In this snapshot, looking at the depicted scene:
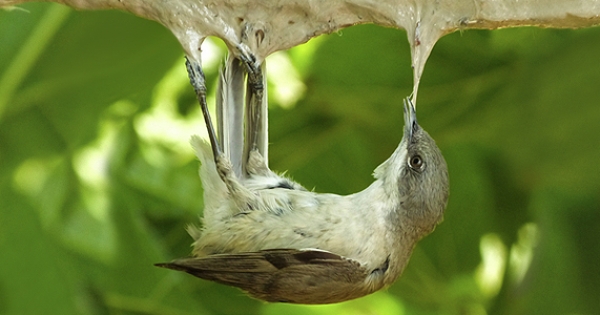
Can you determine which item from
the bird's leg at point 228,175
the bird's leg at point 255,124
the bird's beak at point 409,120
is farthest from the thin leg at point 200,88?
the bird's beak at point 409,120

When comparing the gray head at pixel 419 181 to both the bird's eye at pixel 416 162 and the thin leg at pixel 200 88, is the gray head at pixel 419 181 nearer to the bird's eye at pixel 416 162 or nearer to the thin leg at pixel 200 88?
the bird's eye at pixel 416 162

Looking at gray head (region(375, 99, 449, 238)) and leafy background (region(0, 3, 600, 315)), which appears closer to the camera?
gray head (region(375, 99, 449, 238))

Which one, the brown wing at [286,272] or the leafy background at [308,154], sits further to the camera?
the leafy background at [308,154]

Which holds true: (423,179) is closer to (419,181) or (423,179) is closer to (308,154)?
(419,181)

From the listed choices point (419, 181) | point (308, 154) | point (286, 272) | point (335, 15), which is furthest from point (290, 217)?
point (308, 154)

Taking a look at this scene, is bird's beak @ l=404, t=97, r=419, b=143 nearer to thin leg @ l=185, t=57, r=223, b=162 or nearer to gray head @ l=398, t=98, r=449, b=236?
gray head @ l=398, t=98, r=449, b=236

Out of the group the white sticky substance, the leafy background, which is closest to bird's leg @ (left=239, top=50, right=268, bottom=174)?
the white sticky substance
